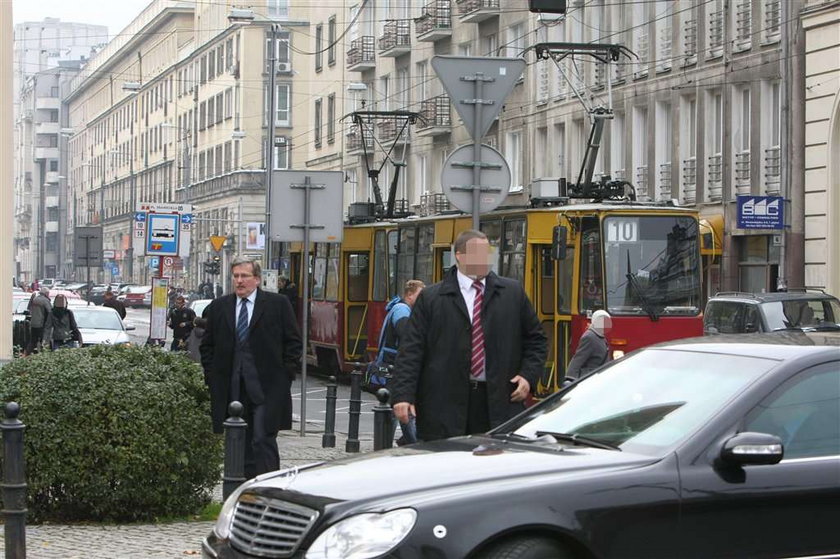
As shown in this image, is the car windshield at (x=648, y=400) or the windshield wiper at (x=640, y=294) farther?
the windshield wiper at (x=640, y=294)

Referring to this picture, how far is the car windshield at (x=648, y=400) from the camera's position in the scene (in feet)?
23.5

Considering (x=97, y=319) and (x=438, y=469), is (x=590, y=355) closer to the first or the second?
(x=438, y=469)

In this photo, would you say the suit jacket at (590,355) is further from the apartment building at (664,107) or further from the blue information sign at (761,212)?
the blue information sign at (761,212)

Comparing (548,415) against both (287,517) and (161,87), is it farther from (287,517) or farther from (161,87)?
(161,87)

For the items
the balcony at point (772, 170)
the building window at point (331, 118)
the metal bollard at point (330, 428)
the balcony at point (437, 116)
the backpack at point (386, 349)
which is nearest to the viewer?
the backpack at point (386, 349)

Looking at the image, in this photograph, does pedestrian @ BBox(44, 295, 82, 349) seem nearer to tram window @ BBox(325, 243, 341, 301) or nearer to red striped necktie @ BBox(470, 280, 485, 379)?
tram window @ BBox(325, 243, 341, 301)

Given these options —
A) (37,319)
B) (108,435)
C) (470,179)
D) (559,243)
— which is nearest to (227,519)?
(108,435)

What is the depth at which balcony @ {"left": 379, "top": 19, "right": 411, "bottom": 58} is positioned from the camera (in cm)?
6169

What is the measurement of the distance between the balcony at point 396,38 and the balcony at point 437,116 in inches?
144

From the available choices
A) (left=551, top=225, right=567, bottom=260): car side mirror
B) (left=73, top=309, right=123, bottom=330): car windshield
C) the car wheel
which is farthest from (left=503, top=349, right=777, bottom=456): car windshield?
(left=73, top=309, right=123, bottom=330): car windshield

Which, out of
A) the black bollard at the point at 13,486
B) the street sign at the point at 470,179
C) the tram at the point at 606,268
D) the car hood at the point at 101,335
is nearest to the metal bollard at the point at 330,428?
the tram at the point at 606,268

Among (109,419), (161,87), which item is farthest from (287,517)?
(161,87)

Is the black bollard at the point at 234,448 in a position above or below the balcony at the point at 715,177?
below

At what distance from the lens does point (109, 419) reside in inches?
451
